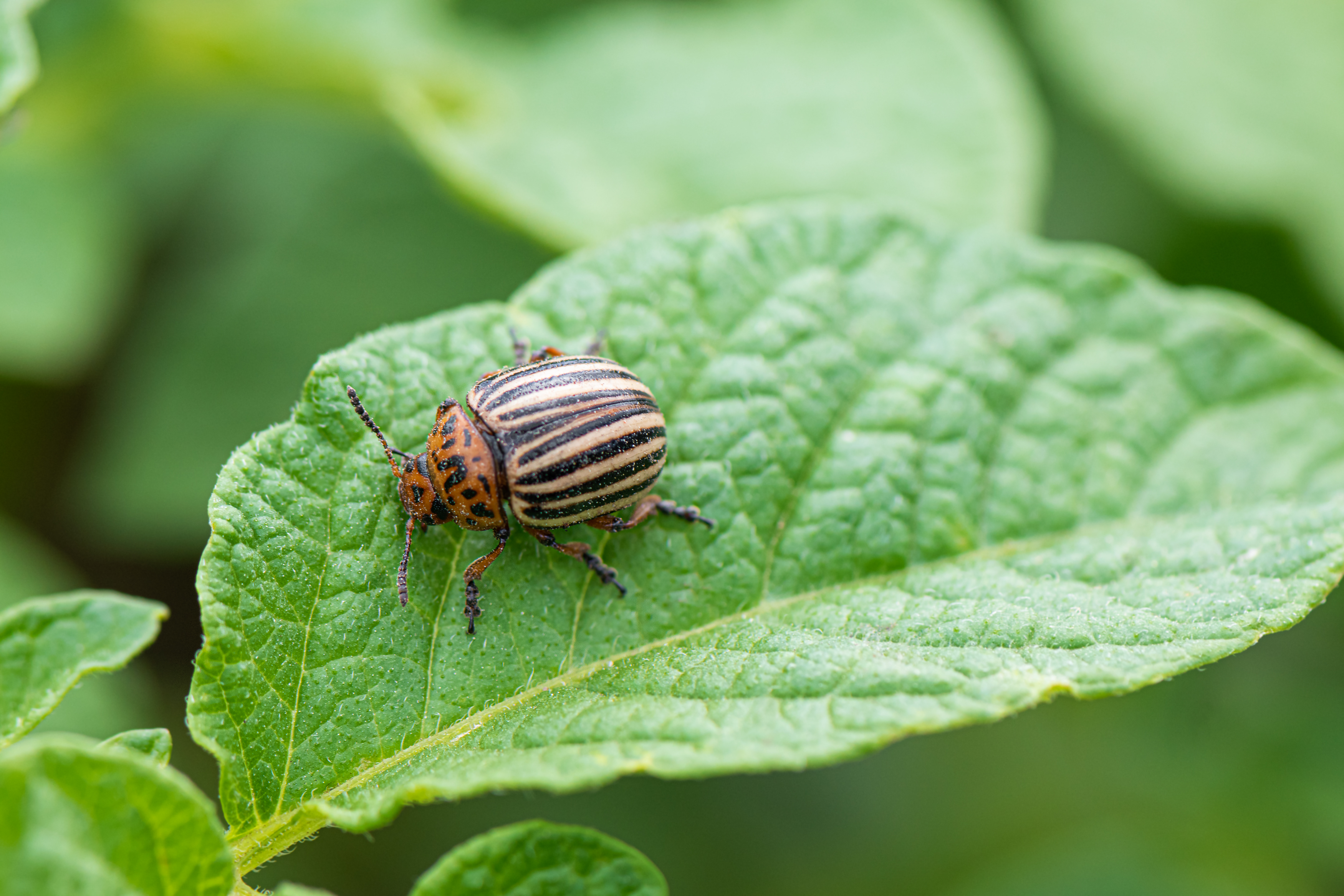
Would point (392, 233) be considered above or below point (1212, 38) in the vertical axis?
below

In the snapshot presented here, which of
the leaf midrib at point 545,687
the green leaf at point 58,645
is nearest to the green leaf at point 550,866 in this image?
the leaf midrib at point 545,687

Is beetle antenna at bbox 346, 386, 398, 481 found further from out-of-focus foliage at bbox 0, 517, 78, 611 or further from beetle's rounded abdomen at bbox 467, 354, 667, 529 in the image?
out-of-focus foliage at bbox 0, 517, 78, 611

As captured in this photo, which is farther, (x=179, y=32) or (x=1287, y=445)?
(x=179, y=32)

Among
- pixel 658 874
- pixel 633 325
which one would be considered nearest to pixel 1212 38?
pixel 633 325

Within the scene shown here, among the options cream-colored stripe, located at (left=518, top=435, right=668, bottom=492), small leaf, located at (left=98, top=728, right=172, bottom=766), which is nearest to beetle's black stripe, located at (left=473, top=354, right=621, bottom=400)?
cream-colored stripe, located at (left=518, top=435, right=668, bottom=492)

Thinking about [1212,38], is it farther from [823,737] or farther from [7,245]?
[7,245]

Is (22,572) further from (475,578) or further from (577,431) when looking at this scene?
(577,431)
